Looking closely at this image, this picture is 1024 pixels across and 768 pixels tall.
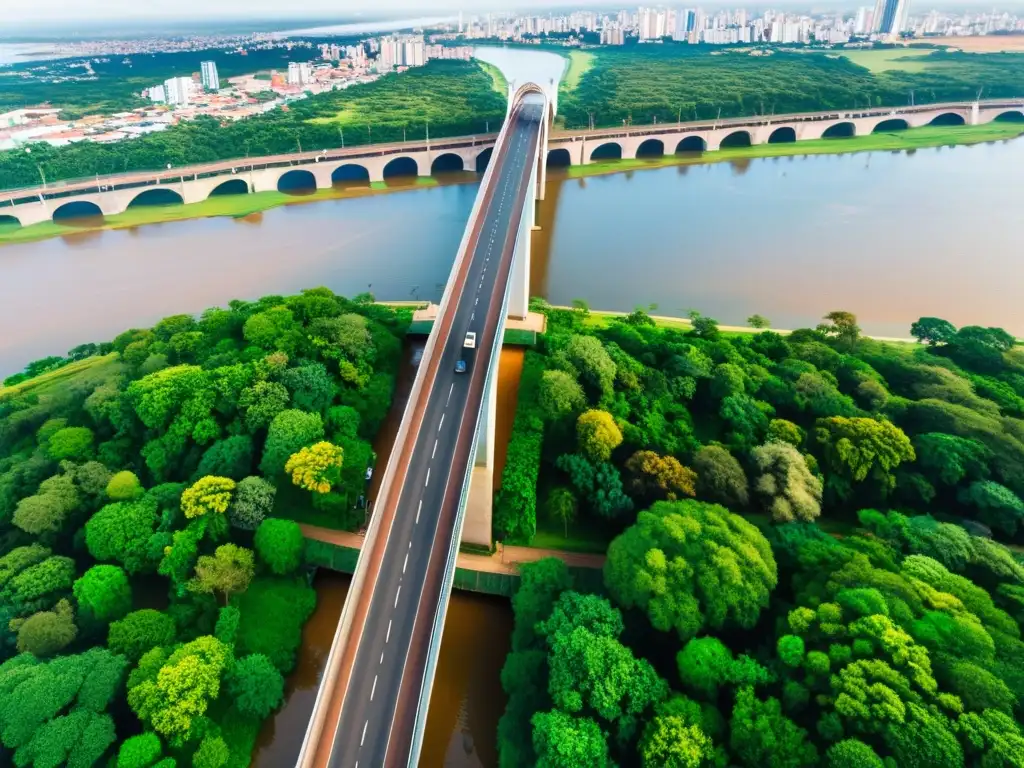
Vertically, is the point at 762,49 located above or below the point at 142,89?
above

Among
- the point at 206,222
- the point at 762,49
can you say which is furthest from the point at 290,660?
the point at 762,49

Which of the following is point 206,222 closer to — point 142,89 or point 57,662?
point 57,662

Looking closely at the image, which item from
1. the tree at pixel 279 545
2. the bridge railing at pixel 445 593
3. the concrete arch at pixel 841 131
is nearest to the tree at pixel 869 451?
the bridge railing at pixel 445 593

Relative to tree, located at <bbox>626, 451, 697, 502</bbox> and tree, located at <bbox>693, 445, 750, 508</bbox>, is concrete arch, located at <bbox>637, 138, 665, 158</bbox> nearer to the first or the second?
tree, located at <bbox>693, 445, 750, 508</bbox>

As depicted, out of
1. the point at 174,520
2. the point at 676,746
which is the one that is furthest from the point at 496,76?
the point at 676,746

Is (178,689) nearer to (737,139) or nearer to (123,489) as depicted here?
(123,489)
